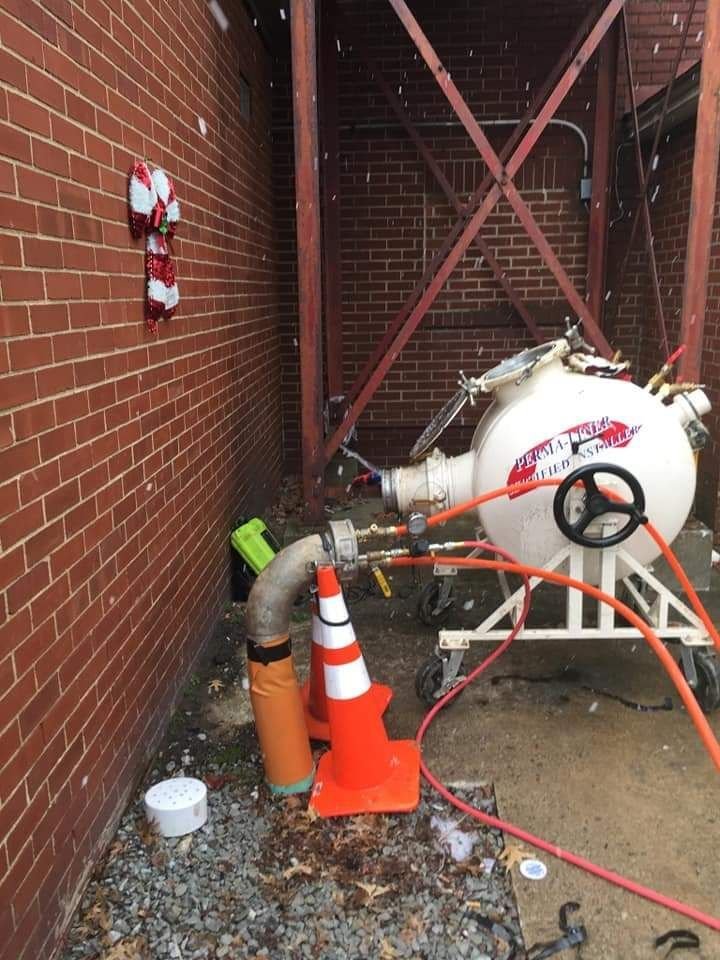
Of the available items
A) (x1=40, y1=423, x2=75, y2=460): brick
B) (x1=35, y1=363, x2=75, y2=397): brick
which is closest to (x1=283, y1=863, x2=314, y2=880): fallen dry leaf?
(x1=40, y1=423, x2=75, y2=460): brick

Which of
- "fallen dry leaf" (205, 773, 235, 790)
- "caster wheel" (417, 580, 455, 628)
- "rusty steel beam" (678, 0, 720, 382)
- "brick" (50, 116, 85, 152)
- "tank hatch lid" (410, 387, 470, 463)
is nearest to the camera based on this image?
"brick" (50, 116, 85, 152)

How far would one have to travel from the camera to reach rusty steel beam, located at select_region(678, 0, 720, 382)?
4305 mm

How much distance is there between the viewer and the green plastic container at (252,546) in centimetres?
500

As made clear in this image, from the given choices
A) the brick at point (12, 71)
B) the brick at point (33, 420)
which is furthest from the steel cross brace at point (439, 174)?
the brick at point (33, 420)

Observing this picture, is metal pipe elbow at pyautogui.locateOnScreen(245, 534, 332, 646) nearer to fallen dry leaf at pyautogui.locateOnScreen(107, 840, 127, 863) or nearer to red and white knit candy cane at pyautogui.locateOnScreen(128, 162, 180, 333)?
fallen dry leaf at pyautogui.locateOnScreen(107, 840, 127, 863)

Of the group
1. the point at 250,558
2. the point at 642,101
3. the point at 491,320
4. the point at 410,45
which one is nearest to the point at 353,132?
the point at 410,45

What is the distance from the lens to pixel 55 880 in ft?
7.84

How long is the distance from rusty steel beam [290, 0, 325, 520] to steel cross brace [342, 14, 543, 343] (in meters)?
2.36

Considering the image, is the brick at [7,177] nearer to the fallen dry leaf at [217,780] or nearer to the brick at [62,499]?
the brick at [62,499]

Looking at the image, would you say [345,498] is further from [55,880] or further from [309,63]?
[55,880]

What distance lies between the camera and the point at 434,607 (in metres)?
4.68

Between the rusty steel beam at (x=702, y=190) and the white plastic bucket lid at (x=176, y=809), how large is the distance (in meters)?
3.33

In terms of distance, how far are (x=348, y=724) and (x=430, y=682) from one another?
28.7 inches

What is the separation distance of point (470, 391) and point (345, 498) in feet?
11.5
